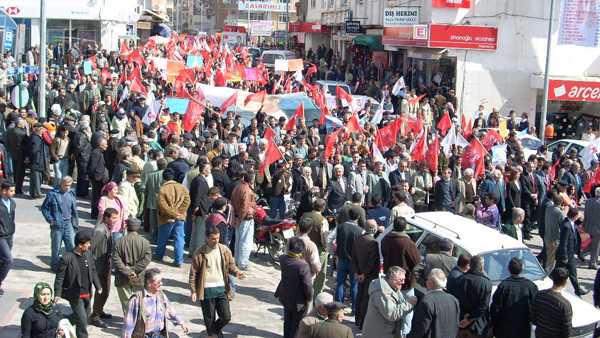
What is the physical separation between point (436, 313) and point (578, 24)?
81.9 ft

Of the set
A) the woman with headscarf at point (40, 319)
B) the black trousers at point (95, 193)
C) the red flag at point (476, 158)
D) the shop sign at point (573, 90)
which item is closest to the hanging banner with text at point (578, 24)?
the shop sign at point (573, 90)

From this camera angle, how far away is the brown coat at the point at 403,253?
9922 mm

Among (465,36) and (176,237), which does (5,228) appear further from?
(465,36)

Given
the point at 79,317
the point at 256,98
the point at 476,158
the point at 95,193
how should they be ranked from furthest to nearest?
1. the point at 256,98
2. the point at 476,158
3. the point at 95,193
4. the point at 79,317

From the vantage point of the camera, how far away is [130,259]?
376 inches

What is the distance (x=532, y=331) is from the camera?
349 inches

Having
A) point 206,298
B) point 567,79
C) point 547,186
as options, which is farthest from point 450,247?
point 567,79

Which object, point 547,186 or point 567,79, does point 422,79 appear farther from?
point 547,186

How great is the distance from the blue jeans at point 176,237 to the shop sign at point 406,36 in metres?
21.5

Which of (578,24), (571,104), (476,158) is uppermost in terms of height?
(578,24)

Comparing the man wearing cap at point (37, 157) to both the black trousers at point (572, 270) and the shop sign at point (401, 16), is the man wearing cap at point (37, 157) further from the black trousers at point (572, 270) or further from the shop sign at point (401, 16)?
the shop sign at point (401, 16)

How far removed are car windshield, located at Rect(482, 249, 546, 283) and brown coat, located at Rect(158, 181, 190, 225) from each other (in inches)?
175

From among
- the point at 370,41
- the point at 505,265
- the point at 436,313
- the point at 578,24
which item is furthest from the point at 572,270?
the point at 370,41

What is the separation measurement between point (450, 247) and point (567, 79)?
73.4 ft
